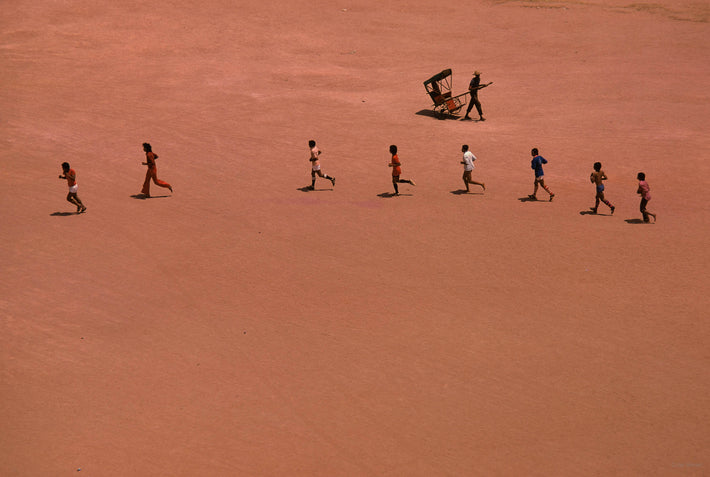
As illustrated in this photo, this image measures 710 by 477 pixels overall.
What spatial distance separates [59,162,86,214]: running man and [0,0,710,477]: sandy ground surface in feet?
0.92

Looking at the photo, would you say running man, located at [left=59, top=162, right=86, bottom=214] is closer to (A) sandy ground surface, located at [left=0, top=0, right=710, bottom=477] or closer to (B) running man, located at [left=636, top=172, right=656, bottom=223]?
(A) sandy ground surface, located at [left=0, top=0, right=710, bottom=477]

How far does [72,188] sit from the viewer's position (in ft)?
62.8

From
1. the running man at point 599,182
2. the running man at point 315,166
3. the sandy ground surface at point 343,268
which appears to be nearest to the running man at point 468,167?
the sandy ground surface at point 343,268

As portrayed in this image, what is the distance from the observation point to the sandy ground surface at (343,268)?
10.6 meters

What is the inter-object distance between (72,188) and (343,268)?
7.56 m

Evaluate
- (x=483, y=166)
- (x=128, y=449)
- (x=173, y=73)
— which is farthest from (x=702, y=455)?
(x=173, y=73)

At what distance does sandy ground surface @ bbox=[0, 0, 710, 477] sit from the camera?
10.6 meters

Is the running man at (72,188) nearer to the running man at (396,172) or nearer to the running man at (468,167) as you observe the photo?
the running man at (396,172)

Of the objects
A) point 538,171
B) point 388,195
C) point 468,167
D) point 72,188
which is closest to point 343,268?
point 388,195

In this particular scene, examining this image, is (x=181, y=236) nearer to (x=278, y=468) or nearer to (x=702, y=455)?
(x=278, y=468)

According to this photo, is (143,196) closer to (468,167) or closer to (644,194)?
(468,167)

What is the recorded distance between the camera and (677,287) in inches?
601

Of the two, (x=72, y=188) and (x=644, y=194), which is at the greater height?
(x=644, y=194)

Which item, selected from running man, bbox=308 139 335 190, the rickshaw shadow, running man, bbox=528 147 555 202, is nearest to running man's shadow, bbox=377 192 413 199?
running man, bbox=308 139 335 190
